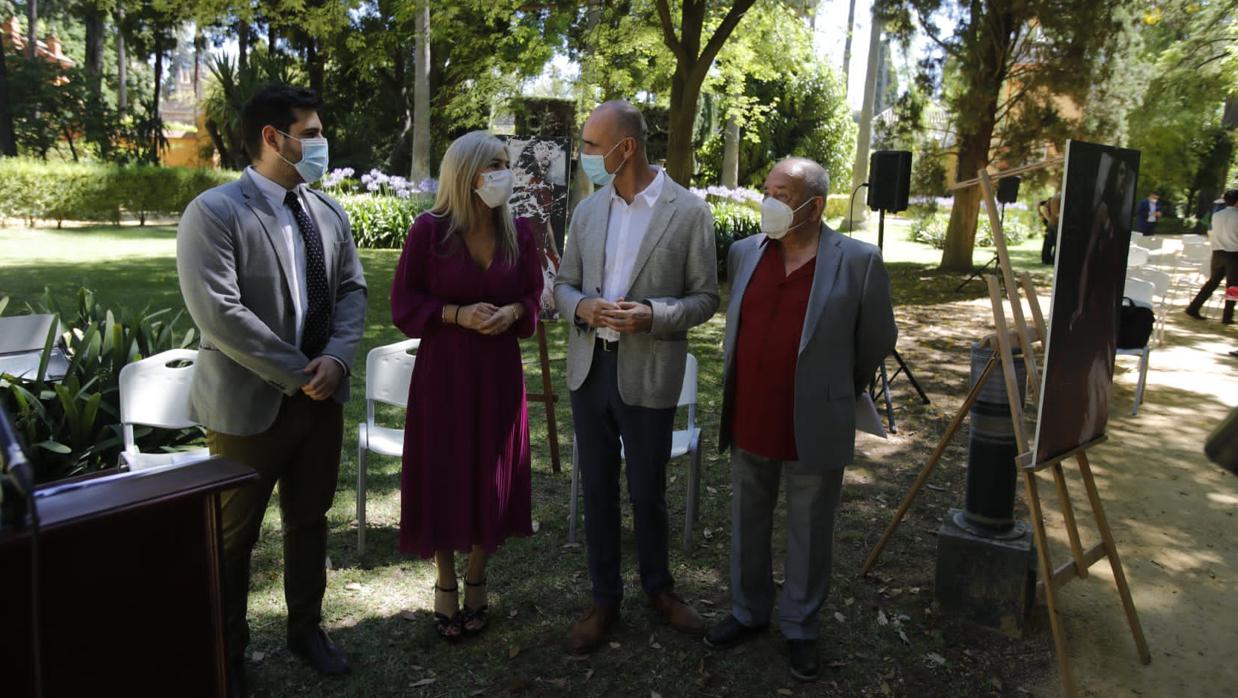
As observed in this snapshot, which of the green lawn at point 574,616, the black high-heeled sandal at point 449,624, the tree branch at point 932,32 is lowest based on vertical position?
the green lawn at point 574,616

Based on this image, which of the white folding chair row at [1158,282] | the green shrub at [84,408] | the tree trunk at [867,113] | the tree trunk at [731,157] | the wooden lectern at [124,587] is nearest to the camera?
the wooden lectern at [124,587]

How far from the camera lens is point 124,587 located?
199 cm

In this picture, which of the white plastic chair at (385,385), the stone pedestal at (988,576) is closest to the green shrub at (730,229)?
the white plastic chair at (385,385)

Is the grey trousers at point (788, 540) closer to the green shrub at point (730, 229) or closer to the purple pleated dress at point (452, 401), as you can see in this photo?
the purple pleated dress at point (452, 401)

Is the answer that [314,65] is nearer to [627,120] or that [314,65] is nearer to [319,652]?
[627,120]

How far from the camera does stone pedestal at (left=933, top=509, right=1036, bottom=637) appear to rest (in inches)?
148

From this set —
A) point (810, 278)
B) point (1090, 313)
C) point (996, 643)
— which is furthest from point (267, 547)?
point (1090, 313)

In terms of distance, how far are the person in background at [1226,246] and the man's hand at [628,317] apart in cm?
1176

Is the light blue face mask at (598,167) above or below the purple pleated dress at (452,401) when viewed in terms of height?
above

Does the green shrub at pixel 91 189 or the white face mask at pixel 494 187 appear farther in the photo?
the green shrub at pixel 91 189

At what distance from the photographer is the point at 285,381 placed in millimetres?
2947

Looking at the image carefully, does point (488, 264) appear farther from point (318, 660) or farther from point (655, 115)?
point (655, 115)

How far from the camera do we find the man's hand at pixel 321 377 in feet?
9.84

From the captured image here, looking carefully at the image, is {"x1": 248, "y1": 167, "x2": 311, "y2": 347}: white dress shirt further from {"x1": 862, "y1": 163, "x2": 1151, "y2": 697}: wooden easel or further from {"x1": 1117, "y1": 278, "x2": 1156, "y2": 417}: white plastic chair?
{"x1": 1117, "y1": 278, "x2": 1156, "y2": 417}: white plastic chair
